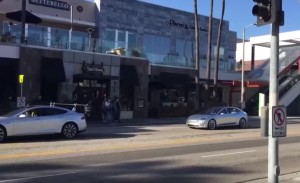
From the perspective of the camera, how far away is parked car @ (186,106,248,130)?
28.8 m

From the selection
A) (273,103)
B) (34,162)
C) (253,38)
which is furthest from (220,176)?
(253,38)

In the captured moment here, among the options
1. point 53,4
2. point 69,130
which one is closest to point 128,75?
point 53,4

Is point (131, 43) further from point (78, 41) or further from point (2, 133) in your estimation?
point (2, 133)

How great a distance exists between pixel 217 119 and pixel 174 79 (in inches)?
493

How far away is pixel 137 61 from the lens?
125ft

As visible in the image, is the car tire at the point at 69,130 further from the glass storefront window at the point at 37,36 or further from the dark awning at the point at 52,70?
the glass storefront window at the point at 37,36

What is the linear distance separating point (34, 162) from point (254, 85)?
3944 centimetres

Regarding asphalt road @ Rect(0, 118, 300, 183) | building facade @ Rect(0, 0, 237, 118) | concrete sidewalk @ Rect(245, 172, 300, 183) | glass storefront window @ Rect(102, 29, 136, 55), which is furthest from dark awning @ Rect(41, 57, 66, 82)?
concrete sidewalk @ Rect(245, 172, 300, 183)

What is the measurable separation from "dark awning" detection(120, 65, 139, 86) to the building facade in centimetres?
7

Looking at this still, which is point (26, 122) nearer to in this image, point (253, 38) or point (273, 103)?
point (273, 103)

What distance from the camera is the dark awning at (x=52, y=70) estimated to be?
3262 cm

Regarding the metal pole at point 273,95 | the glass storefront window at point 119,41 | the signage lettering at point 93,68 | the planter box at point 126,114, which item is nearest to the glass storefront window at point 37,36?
the signage lettering at point 93,68

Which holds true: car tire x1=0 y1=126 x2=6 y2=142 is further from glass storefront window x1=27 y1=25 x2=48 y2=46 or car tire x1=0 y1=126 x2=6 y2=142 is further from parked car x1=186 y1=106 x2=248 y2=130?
glass storefront window x1=27 y1=25 x2=48 y2=46

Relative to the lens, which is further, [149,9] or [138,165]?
[149,9]
